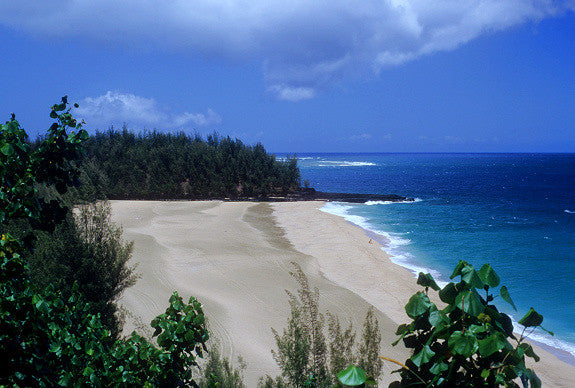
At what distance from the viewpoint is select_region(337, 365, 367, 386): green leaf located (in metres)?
1.79

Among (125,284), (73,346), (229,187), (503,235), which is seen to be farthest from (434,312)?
(229,187)

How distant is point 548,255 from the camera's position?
25.3 metres

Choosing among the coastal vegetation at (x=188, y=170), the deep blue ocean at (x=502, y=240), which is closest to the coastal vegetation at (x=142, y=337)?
the deep blue ocean at (x=502, y=240)

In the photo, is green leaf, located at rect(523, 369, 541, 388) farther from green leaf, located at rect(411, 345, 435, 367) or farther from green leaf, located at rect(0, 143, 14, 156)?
green leaf, located at rect(0, 143, 14, 156)

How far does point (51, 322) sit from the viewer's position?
128 inches

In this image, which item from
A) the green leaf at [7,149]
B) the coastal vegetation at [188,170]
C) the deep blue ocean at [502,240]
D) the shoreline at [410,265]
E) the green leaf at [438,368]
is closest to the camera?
the green leaf at [438,368]

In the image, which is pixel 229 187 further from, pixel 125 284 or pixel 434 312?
pixel 434 312

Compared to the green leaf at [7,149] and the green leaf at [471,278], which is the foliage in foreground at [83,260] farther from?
the green leaf at [471,278]

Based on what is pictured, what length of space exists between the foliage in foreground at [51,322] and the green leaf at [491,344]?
2416mm

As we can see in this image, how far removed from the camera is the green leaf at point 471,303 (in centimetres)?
216

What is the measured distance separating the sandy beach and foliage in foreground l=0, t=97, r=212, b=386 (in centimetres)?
546

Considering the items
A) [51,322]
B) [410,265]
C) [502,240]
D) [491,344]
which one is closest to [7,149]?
[51,322]

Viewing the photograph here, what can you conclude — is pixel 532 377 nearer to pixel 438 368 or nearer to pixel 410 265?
pixel 438 368

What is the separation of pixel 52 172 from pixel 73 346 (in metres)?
1.49
